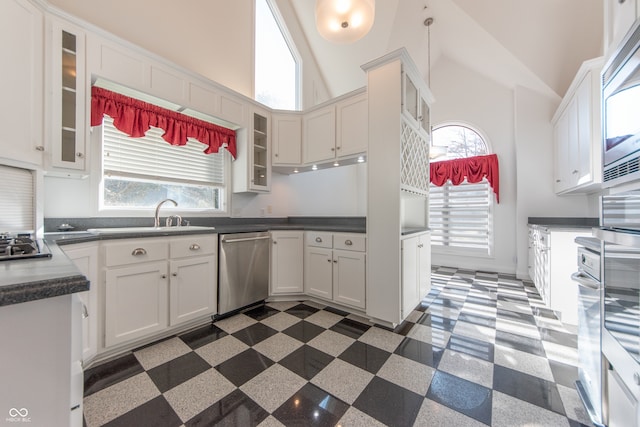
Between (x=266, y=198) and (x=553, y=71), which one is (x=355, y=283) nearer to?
(x=266, y=198)

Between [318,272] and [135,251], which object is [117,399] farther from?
[318,272]

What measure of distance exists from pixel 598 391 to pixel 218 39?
4266 millimetres

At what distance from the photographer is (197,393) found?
136 centimetres

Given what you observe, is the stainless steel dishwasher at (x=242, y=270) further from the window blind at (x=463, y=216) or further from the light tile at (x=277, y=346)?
the window blind at (x=463, y=216)

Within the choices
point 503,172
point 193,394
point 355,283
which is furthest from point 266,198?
point 503,172

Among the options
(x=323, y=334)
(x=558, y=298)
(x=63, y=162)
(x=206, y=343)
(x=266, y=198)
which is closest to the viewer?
(x=63, y=162)

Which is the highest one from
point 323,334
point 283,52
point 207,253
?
point 283,52

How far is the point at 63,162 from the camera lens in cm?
166

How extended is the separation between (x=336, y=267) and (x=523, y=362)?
1560 mm

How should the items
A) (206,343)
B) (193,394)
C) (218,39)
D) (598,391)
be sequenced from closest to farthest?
(598,391), (193,394), (206,343), (218,39)

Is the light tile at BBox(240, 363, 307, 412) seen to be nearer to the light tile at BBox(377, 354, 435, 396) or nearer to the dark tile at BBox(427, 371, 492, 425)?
the light tile at BBox(377, 354, 435, 396)

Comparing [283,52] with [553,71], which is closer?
[553,71]

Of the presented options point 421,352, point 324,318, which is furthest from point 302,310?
point 421,352

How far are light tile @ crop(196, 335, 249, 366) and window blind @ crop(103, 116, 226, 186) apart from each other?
1.69 meters
